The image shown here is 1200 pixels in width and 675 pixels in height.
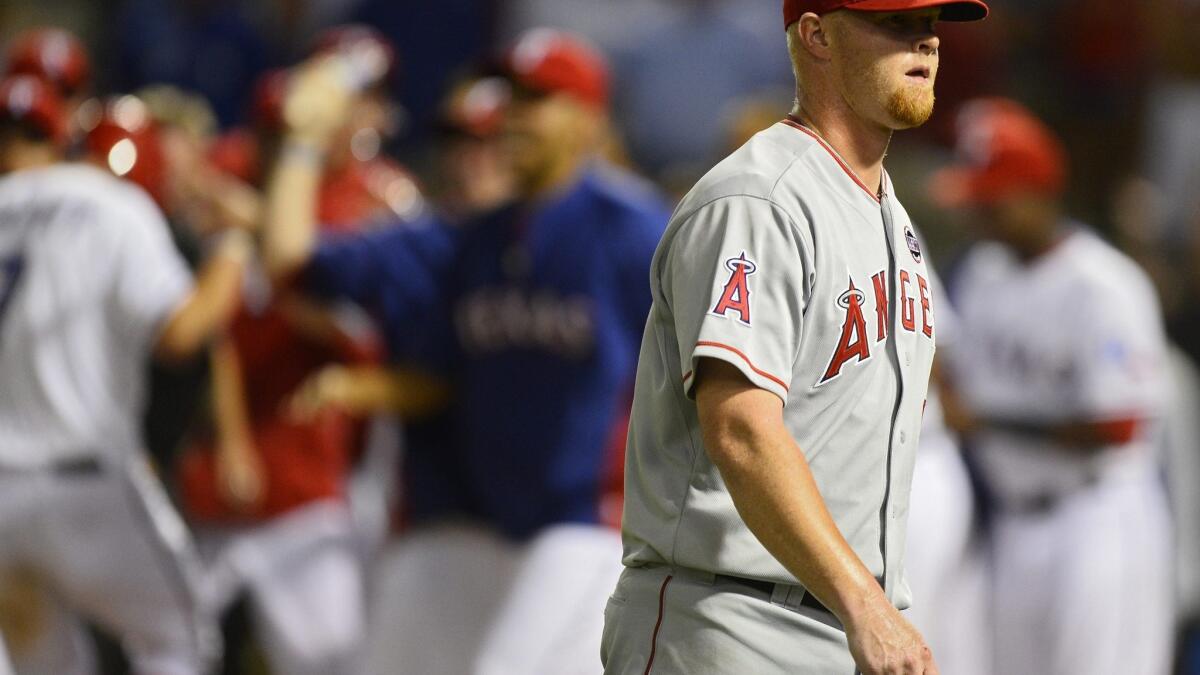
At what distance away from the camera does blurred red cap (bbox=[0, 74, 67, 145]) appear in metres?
5.98

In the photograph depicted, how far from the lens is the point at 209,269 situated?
625cm

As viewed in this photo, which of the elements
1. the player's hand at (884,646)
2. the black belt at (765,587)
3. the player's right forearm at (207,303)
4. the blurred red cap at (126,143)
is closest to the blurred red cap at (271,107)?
the player's right forearm at (207,303)

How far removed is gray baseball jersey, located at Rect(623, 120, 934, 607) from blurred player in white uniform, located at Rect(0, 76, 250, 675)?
3.26 m

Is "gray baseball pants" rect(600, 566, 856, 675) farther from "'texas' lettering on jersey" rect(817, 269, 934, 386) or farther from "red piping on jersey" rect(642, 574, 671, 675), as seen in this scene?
"'texas' lettering on jersey" rect(817, 269, 934, 386)

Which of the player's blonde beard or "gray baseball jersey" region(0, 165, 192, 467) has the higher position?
the player's blonde beard

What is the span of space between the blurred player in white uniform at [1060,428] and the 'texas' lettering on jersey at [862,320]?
396cm

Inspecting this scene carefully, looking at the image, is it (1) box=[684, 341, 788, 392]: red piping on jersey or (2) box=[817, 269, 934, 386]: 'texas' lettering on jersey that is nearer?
(1) box=[684, 341, 788, 392]: red piping on jersey

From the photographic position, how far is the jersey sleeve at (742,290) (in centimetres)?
270

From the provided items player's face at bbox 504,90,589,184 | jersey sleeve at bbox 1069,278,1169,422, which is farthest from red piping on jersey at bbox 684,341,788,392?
jersey sleeve at bbox 1069,278,1169,422

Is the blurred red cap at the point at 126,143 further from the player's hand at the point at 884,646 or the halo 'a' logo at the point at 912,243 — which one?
the player's hand at the point at 884,646

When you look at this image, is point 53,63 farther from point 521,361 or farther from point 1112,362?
point 1112,362

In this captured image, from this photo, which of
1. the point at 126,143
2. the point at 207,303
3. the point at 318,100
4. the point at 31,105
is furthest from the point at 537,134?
the point at 126,143

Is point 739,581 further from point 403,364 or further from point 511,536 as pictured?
point 403,364

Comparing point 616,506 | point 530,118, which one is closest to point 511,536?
point 616,506
